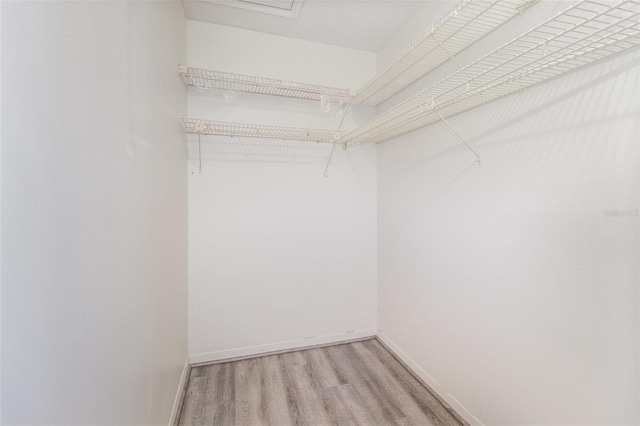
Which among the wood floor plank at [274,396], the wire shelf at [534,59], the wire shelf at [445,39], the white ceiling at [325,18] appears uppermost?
the white ceiling at [325,18]

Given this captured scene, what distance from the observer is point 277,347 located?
2.28 metres

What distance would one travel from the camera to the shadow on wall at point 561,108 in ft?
2.97

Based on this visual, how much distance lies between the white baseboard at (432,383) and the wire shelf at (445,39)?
2.02 meters

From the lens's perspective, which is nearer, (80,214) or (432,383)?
(80,214)

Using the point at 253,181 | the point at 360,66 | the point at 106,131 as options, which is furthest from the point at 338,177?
the point at 106,131

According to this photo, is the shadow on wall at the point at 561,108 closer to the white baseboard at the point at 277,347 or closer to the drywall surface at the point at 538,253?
the drywall surface at the point at 538,253

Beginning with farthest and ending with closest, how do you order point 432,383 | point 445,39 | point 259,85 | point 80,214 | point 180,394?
point 259,85 → point 432,383 → point 180,394 → point 445,39 → point 80,214

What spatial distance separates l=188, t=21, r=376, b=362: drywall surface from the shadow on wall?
117cm

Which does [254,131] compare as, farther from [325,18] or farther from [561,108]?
[561,108]

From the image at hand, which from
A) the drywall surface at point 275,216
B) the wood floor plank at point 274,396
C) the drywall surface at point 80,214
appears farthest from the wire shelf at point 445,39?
the wood floor plank at point 274,396

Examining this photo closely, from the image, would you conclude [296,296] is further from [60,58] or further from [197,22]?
[197,22]

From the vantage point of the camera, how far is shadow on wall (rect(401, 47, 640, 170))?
35.7 inches

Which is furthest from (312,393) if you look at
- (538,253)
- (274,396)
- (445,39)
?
(445,39)

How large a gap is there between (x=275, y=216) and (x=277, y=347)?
111 cm
